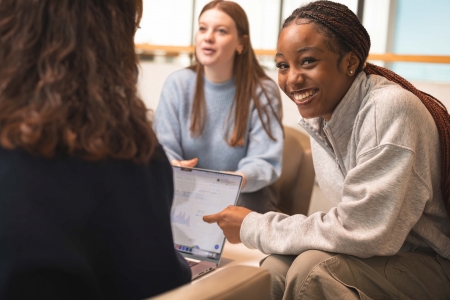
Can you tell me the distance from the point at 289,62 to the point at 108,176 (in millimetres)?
746

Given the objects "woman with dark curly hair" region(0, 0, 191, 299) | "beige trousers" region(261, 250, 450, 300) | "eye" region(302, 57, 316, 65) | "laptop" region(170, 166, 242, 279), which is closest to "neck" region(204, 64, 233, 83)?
"laptop" region(170, 166, 242, 279)

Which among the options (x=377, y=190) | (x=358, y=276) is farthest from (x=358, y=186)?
(x=358, y=276)

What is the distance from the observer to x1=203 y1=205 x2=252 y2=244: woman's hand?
1.45 m

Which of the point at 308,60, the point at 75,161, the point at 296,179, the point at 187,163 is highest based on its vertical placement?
the point at 308,60

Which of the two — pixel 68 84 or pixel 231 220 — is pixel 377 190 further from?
pixel 68 84

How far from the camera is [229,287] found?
84 centimetres

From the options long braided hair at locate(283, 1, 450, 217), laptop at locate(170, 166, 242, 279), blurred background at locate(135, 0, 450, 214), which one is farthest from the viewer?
blurred background at locate(135, 0, 450, 214)

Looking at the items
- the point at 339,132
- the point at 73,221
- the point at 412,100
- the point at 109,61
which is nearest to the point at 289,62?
the point at 339,132

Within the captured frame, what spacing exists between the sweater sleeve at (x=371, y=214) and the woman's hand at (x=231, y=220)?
12 centimetres

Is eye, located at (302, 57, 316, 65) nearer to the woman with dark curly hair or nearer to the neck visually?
the woman with dark curly hair

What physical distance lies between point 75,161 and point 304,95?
0.79m

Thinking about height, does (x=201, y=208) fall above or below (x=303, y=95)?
below

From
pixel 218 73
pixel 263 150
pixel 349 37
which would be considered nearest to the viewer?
pixel 349 37

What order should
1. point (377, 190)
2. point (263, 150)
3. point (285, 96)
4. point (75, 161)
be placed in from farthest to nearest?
point (285, 96), point (263, 150), point (377, 190), point (75, 161)
